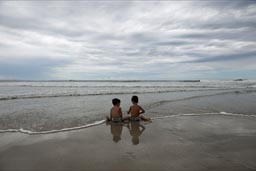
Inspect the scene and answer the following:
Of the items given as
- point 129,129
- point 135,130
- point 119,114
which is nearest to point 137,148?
point 135,130

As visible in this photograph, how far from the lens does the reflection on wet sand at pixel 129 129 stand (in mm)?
5815

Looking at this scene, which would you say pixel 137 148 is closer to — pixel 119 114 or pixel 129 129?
pixel 129 129

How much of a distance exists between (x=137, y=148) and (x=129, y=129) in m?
2.14

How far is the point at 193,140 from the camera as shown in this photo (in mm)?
5570

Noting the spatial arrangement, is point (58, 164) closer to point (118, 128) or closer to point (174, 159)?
point (174, 159)

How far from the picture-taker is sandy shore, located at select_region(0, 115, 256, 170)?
4.04 m

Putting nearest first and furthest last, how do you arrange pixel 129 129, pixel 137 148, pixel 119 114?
pixel 137 148, pixel 129 129, pixel 119 114

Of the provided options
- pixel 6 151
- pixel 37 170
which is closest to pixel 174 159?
pixel 37 170

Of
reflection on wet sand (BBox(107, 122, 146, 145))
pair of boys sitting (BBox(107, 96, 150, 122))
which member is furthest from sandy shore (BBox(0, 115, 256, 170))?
pair of boys sitting (BBox(107, 96, 150, 122))

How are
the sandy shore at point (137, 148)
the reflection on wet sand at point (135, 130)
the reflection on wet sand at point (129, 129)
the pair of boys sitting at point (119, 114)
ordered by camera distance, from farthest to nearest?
the pair of boys sitting at point (119, 114)
the reflection on wet sand at point (129, 129)
the reflection on wet sand at point (135, 130)
the sandy shore at point (137, 148)

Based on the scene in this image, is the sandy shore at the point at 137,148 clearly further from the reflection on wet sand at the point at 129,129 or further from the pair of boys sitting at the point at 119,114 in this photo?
the pair of boys sitting at the point at 119,114

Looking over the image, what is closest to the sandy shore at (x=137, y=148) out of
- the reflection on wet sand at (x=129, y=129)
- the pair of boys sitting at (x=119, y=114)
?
the reflection on wet sand at (x=129, y=129)

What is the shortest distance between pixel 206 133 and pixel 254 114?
4658 millimetres

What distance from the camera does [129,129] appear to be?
7121 millimetres
